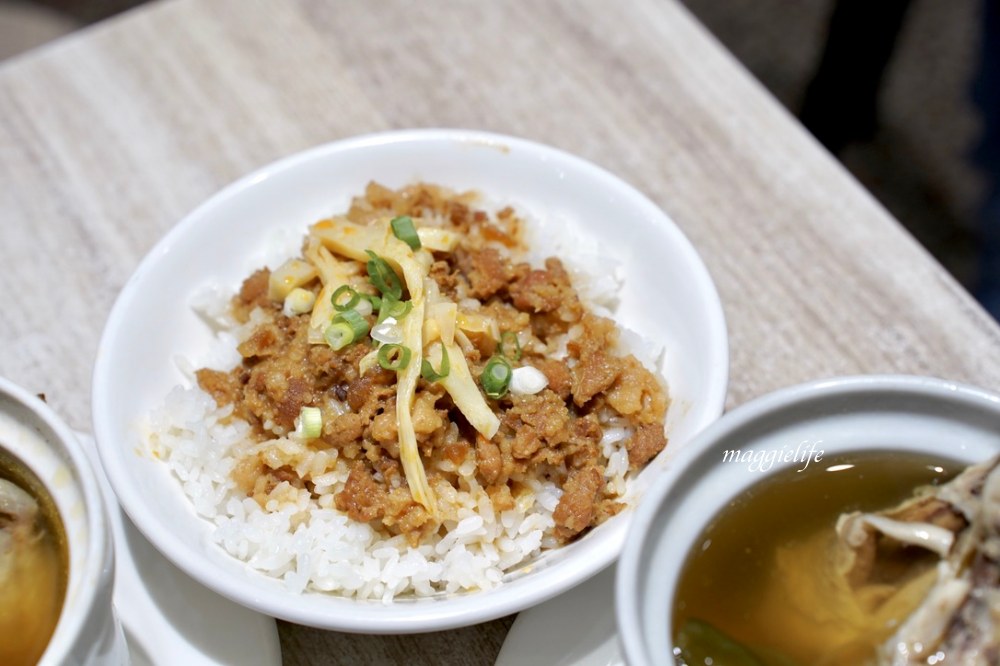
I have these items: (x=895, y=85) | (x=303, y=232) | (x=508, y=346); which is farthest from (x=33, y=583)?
(x=895, y=85)

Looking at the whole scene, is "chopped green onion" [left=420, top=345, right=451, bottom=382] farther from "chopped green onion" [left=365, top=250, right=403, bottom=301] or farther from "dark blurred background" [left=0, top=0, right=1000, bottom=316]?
"dark blurred background" [left=0, top=0, right=1000, bottom=316]

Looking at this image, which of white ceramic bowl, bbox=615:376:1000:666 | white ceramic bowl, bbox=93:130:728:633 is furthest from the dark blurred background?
white ceramic bowl, bbox=615:376:1000:666

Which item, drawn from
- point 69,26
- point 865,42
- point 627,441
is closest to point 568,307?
point 627,441

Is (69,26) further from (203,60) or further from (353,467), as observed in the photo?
(353,467)

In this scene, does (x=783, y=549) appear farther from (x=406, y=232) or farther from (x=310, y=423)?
(x=406, y=232)

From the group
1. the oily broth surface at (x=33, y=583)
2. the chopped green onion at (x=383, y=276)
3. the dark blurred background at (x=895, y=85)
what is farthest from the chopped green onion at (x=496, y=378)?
the dark blurred background at (x=895, y=85)

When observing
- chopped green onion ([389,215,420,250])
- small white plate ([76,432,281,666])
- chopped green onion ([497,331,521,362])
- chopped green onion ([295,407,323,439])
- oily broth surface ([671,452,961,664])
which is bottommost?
small white plate ([76,432,281,666])
